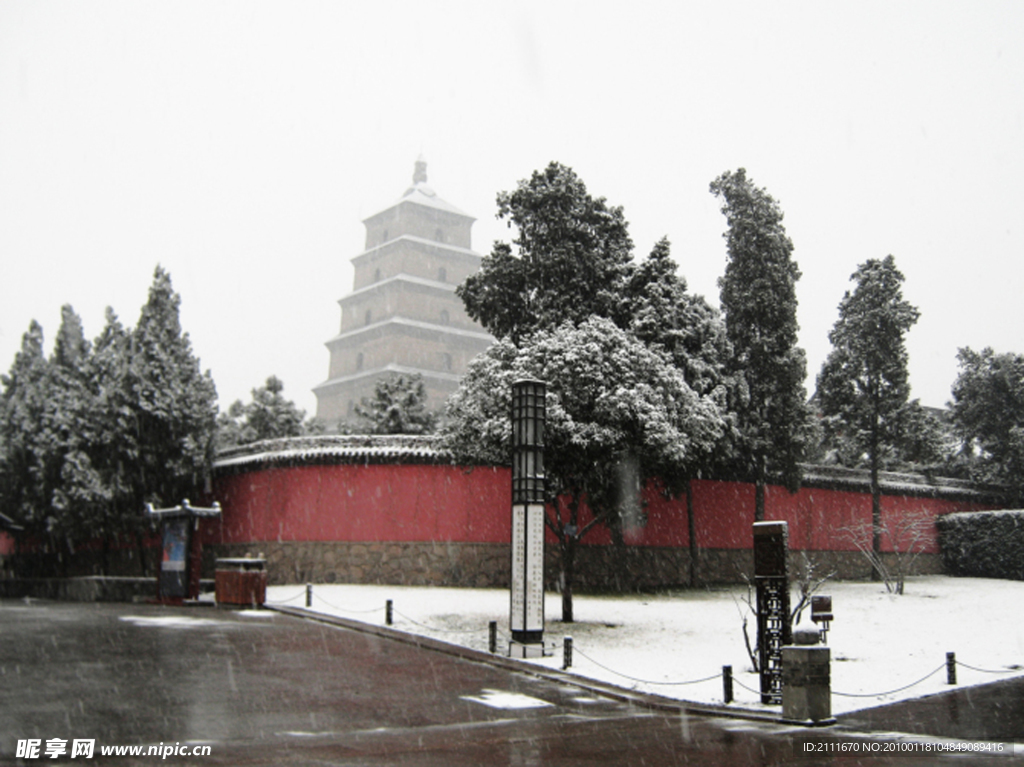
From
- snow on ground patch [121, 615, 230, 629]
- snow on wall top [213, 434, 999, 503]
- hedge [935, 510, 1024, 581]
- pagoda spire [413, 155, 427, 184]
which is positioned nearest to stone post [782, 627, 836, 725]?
snow on ground patch [121, 615, 230, 629]

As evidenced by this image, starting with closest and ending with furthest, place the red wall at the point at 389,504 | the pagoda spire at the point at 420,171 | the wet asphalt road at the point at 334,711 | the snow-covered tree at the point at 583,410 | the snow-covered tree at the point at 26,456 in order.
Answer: the wet asphalt road at the point at 334,711, the snow-covered tree at the point at 583,410, the red wall at the point at 389,504, the snow-covered tree at the point at 26,456, the pagoda spire at the point at 420,171

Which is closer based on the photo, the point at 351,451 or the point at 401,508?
the point at 401,508

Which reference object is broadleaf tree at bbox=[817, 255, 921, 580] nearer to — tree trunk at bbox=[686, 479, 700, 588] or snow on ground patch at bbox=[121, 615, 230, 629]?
tree trunk at bbox=[686, 479, 700, 588]

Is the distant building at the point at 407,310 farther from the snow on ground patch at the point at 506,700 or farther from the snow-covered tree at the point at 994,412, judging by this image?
the snow on ground patch at the point at 506,700

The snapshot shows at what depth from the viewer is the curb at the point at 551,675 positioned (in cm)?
939

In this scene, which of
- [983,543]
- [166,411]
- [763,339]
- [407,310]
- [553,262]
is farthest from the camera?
[407,310]

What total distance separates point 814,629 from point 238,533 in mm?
16714

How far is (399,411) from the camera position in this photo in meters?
32.7

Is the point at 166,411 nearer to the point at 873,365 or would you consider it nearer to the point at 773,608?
the point at 773,608

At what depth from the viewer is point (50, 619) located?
14.4 meters

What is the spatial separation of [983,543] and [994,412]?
164 inches

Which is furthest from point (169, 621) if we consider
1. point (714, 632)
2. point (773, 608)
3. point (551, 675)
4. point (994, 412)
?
point (994, 412)

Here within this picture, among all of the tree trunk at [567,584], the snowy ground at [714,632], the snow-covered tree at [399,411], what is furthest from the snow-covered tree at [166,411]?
the tree trunk at [567,584]

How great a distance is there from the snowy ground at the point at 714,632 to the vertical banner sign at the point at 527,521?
57cm
